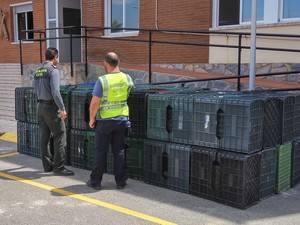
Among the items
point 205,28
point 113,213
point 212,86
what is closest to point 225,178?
point 113,213

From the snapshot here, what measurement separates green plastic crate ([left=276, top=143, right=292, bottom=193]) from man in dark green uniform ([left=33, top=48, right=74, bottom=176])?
10.4ft

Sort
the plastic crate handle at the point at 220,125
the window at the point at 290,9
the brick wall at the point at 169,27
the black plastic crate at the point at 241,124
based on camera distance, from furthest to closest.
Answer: the brick wall at the point at 169,27 < the window at the point at 290,9 < the plastic crate handle at the point at 220,125 < the black plastic crate at the point at 241,124

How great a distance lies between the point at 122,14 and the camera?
15.3 meters

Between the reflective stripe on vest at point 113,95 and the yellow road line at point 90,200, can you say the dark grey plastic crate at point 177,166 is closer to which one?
the reflective stripe on vest at point 113,95

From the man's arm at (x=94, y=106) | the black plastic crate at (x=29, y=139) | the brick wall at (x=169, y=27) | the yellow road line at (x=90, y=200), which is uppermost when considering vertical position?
the brick wall at (x=169, y=27)

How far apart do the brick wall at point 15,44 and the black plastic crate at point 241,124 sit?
44.4 feet

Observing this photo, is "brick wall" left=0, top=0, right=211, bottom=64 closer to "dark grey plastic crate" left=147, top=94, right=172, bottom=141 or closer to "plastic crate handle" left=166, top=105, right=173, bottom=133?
"dark grey plastic crate" left=147, top=94, right=172, bottom=141

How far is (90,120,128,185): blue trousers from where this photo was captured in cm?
654

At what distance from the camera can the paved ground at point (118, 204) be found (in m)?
5.45

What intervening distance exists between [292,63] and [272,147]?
188 inches

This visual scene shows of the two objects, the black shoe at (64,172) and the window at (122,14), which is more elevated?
the window at (122,14)

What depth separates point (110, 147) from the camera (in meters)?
7.29

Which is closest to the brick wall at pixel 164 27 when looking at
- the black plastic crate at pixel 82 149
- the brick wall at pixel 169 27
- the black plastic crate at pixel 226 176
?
the brick wall at pixel 169 27

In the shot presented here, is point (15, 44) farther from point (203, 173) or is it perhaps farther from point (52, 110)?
point (203, 173)
